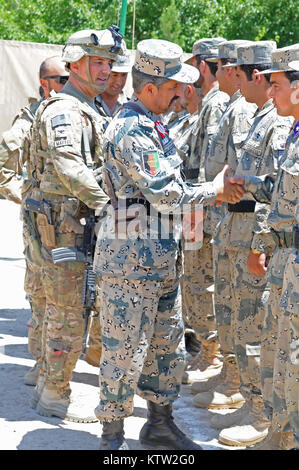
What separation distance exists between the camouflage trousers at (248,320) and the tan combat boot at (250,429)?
8cm

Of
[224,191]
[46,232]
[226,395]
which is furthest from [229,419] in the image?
[46,232]

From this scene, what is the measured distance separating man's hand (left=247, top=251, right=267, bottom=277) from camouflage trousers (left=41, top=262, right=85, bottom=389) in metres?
1.12

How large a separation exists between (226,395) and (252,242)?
1.36m

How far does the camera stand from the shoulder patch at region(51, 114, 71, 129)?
5246mm

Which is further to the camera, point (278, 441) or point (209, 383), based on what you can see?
point (209, 383)

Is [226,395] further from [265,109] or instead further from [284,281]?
[265,109]

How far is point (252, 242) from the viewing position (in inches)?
202

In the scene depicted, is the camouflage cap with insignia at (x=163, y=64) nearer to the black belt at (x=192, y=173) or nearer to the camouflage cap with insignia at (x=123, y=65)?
the black belt at (x=192, y=173)

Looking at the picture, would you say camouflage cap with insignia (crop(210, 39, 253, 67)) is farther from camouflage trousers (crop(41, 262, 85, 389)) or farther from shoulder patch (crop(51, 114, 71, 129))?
camouflage trousers (crop(41, 262, 85, 389))

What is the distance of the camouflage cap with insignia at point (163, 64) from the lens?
14.6 ft

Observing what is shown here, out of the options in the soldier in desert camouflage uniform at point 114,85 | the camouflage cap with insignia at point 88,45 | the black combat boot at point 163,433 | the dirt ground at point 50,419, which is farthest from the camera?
the soldier in desert camouflage uniform at point 114,85

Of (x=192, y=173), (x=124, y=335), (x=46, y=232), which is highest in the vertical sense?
(x=192, y=173)

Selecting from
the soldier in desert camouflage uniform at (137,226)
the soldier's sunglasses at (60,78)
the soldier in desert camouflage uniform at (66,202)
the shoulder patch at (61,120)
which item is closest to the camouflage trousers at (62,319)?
the soldier in desert camouflage uniform at (66,202)

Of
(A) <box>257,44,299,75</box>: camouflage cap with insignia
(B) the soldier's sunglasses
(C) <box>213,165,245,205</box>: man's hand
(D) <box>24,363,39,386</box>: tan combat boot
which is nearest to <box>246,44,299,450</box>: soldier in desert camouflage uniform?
(A) <box>257,44,299,75</box>: camouflage cap with insignia
